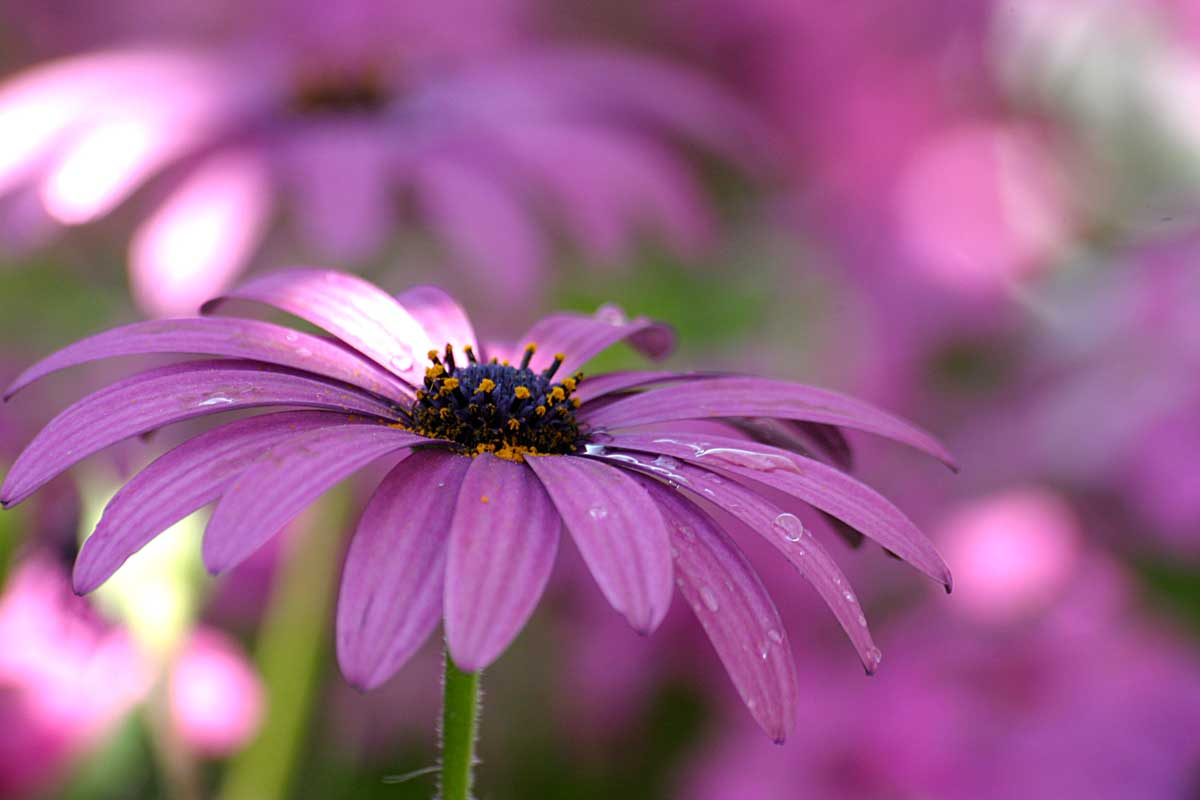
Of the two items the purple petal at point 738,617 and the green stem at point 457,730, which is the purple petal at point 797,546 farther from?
the green stem at point 457,730

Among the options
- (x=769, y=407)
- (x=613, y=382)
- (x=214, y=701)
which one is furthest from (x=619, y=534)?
(x=214, y=701)

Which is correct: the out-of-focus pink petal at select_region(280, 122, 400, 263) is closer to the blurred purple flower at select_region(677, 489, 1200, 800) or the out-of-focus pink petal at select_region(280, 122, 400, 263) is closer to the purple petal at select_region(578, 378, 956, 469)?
the purple petal at select_region(578, 378, 956, 469)

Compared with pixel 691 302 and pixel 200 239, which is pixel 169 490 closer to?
pixel 200 239

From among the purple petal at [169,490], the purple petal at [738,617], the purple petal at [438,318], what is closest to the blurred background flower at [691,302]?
the purple petal at [438,318]

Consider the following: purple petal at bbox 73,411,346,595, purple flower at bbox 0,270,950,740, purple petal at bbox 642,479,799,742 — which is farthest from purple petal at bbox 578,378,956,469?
purple petal at bbox 73,411,346,595

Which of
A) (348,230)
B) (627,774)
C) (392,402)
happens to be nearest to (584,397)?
(392,402)

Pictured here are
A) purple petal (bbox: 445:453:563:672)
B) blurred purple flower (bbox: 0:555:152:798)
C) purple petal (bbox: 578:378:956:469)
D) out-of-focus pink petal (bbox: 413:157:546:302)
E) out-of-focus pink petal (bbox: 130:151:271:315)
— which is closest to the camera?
purple petal (bbox: 445:453:563:672)
